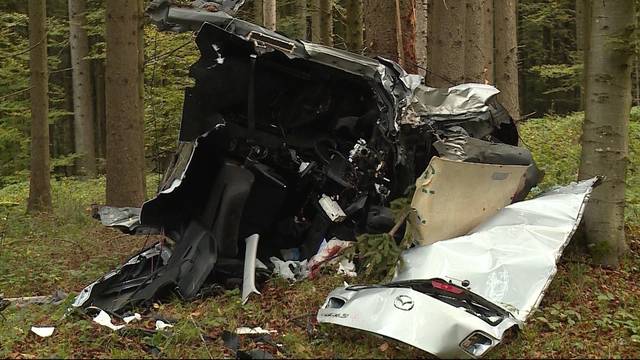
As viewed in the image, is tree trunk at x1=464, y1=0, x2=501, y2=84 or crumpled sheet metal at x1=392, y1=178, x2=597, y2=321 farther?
tree trunk at x1=464, y1=0, x2=501, y2=84

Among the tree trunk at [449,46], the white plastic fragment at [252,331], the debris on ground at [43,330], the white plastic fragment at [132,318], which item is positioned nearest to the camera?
the white plastic fragment at [252,331]

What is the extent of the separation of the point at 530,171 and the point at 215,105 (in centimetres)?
308

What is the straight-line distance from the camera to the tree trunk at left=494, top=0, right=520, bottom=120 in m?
12.3

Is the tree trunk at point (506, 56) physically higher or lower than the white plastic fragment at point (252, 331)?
higher

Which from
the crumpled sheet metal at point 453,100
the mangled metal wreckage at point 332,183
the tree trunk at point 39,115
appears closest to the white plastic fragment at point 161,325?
the mangled metal wreckage at point 332,183

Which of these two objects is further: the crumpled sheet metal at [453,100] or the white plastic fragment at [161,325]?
the crumpled sheet metal at [453,100]

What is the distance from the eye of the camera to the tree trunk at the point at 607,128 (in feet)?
19.6

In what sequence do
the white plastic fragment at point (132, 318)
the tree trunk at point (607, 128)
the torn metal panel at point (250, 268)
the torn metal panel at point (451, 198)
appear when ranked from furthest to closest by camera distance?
the tree trunk at point (607, 128)
the torn metal panel at point (250, 268)
the torn metal panel at point (451, 198)
the white plastic fragment at point (132, 318)

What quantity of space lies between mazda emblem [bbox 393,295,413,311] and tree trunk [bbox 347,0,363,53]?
7.90 m

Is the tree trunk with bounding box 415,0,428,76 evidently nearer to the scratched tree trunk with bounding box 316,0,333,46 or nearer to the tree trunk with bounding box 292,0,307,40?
the scratched tree trunk with bounding box 316,0,333,46

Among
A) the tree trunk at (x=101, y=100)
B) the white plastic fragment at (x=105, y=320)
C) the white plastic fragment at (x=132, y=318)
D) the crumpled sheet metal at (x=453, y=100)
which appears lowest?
the tree trunk at (x=101, y=100)

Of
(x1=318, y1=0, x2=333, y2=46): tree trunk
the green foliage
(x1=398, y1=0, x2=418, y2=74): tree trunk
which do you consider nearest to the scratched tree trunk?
(x1=318, y1=0, x2=333, y2=46): tree trunk

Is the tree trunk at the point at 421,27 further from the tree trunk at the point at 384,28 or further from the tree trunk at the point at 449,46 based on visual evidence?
the tree trunk at the point at 384,28

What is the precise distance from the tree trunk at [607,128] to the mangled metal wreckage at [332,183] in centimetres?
29
